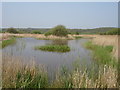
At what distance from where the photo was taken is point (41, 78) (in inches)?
133

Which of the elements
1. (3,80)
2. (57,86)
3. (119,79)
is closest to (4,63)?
(3,80)

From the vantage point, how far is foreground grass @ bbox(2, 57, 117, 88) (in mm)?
2869

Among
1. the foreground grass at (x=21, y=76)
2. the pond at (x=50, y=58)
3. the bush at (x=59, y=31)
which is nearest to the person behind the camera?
the foreground grass at (x=21, y=76)

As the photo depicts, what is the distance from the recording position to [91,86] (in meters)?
2.78

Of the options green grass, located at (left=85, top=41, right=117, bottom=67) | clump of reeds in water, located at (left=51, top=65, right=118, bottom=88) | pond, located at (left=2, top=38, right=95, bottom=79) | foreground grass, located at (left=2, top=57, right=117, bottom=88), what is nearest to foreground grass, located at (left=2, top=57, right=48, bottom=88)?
foreground grass, located at (left=2, top=57, right=117, bottom=88)

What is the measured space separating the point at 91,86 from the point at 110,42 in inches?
288

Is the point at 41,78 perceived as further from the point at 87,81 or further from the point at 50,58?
the point at 50,58

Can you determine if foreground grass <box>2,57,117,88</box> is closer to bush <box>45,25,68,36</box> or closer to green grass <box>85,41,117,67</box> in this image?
green grass <box>85,41,117,67</box>

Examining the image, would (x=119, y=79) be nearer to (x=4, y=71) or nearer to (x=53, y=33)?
(x=4, y=71)

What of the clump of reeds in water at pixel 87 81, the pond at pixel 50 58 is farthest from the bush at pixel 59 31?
the clump of reeds in water at pixel 87 81

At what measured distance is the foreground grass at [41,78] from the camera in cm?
287

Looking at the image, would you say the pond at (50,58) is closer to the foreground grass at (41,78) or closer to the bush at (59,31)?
the foreground grass at (41,78)

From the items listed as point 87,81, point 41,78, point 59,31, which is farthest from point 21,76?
point 59,31

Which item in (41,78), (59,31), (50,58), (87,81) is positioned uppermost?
(59,31)
